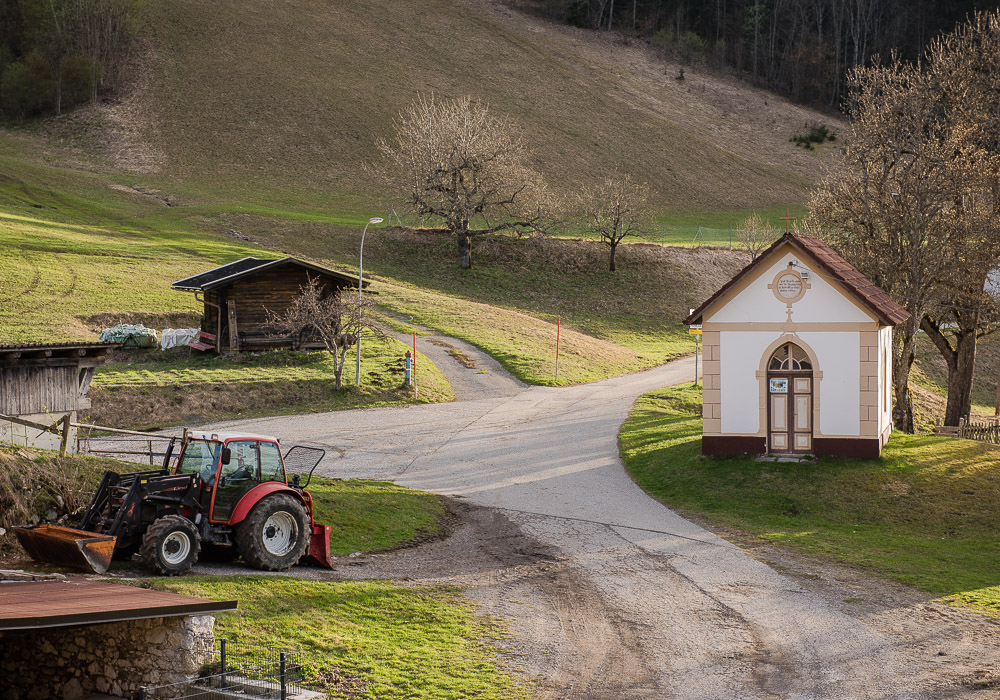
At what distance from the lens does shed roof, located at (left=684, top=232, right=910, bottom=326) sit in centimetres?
2798

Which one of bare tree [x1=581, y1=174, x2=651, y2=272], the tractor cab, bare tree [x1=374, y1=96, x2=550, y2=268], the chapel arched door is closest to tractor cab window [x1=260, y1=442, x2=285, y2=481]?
the tractor cab

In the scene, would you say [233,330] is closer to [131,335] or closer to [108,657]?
[131,335]

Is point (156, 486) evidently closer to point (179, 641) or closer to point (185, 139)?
point (179, 641)

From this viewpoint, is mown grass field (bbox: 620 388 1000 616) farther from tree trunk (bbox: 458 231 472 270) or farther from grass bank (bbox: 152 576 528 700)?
tree trunk (bbox: 458 231 472 270)

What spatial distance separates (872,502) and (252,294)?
30.5 meters

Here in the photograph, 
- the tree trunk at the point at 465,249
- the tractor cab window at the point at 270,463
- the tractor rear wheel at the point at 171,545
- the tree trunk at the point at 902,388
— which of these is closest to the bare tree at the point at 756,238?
the tree trunk at the point at 465,249

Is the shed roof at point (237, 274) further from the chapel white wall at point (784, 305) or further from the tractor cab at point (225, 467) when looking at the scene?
the tractor cab at point (225, 467)

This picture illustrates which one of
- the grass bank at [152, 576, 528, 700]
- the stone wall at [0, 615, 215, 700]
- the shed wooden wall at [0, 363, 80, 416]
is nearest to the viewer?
the stone wall at [0, 615, 215, 700]

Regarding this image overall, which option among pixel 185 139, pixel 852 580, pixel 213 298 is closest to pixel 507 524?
pixel 852 580

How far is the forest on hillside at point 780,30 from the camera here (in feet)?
427

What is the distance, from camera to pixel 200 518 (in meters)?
16.6

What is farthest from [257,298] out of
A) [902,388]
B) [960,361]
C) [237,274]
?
[960,361]

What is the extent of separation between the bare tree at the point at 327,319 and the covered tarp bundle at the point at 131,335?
5415 millimetres

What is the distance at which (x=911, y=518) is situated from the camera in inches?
979
